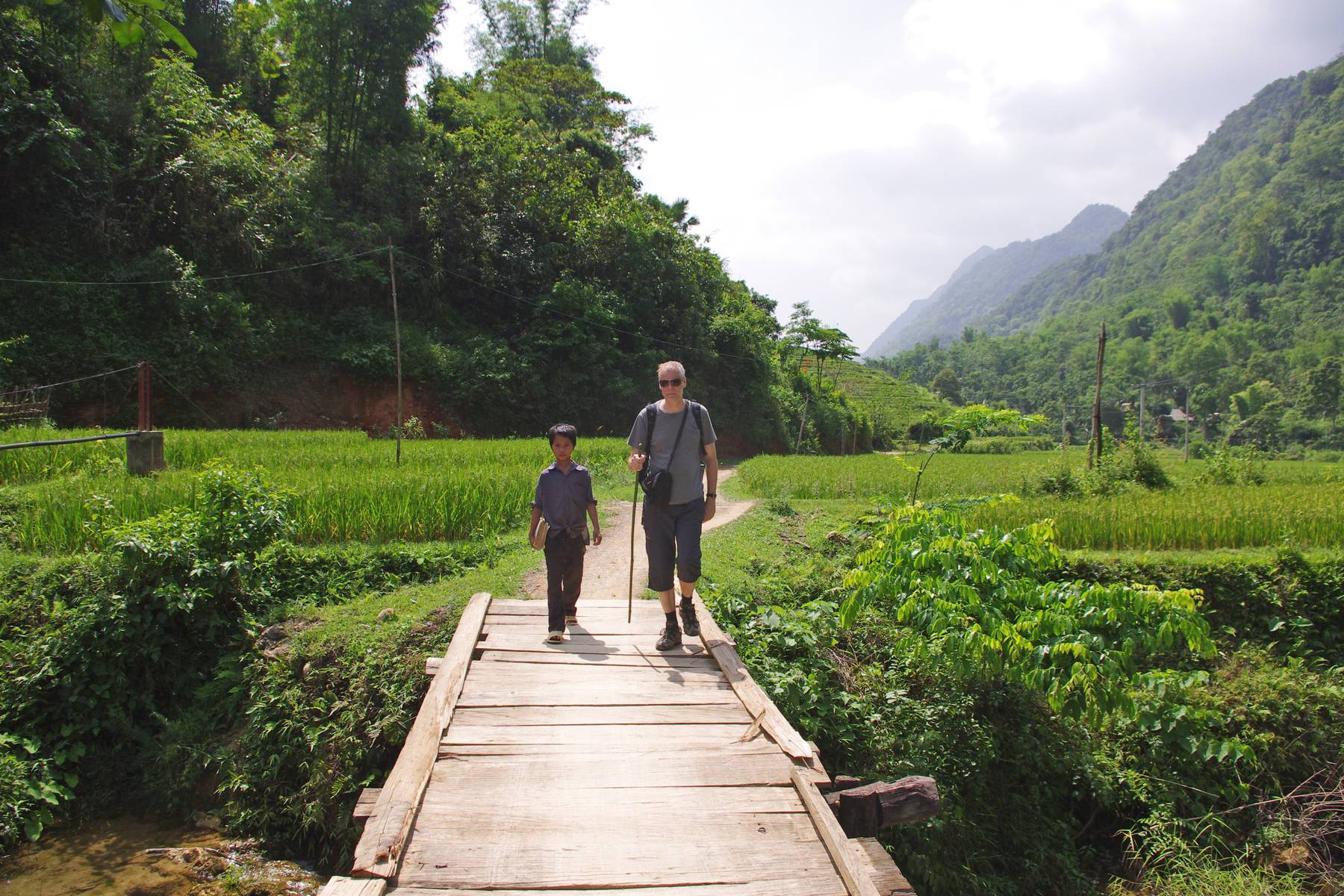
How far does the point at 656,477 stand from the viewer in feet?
15.3

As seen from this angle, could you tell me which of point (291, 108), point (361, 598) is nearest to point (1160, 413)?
Result: point (291, 108)

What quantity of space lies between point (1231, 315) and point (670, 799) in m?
106

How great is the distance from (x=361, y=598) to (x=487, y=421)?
17.1m

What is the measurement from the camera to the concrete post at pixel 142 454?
9.51 m

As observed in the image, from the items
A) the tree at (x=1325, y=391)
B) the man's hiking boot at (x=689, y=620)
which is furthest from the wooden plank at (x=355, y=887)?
the tree at (x=1325, y=391)

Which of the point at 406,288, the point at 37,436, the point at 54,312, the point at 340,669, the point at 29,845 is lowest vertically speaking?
the point at 29,845

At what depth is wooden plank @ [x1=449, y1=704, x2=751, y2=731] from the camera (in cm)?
369

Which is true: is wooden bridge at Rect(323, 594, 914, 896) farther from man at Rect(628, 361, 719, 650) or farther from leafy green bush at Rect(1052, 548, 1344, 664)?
leafy green bush at Rect(1052, 548, 1344, 664)

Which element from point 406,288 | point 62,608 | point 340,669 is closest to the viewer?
point 340,669

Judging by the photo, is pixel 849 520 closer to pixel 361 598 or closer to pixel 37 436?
pixel 361 598

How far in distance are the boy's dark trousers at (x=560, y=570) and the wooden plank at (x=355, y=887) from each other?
245 cm

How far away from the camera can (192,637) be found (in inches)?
252

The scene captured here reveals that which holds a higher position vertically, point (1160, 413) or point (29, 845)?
point (1160, 413)

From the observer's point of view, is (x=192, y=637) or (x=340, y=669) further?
(x=192, y=637)
